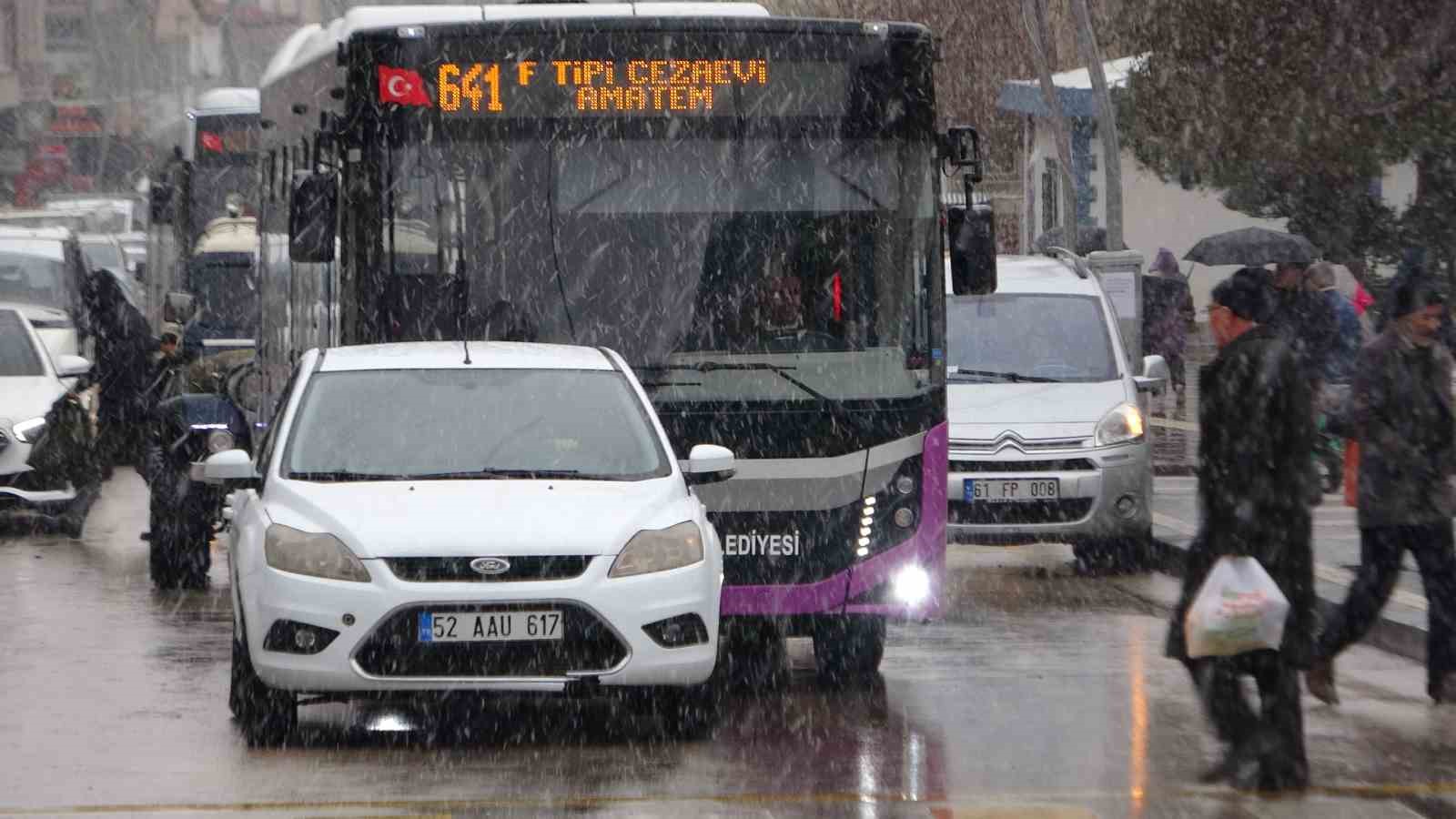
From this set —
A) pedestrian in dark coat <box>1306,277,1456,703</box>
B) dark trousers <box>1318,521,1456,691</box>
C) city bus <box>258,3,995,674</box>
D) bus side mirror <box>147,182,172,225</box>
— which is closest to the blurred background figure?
bus side mirror <box>147,182,172,225</box>

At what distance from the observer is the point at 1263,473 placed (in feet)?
27.1

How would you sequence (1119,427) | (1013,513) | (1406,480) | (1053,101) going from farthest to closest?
(1053,101) → (1119,427) → (1013,513) → (1406,480)

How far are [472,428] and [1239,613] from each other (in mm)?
3130

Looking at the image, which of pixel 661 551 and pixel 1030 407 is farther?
pixel 1030 407

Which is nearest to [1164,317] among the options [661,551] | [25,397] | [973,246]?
[25,397]

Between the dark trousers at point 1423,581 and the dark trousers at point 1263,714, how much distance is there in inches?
71.0

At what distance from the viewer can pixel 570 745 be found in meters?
9.28

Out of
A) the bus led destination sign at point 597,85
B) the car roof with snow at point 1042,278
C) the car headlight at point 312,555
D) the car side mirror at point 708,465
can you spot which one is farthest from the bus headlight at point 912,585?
the car roof with snow at point 1042,278

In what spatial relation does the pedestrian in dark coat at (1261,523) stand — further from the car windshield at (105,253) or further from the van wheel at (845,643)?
the car windshield at (105,253)

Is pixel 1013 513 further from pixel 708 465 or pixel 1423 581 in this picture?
pixel 708 465

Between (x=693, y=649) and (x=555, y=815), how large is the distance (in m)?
1.46

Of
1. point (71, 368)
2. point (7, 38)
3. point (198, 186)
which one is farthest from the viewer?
point (7, 38)

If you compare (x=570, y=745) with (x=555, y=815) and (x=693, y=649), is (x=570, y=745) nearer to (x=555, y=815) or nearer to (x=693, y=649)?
(x=693, y=649)

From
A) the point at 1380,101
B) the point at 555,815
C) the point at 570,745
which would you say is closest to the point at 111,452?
the point at 570,745
